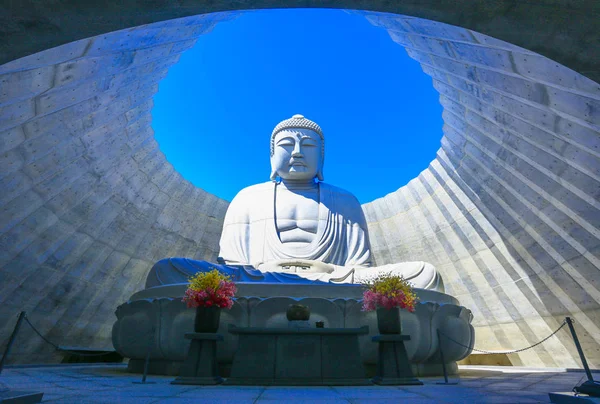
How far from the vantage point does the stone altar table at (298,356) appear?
3.77 meters

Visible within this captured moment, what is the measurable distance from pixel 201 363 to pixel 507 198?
253 inches

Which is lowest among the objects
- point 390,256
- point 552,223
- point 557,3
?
point 557,3

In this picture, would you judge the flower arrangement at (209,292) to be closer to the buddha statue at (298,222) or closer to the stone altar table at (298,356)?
the stone altar table at (298,356)

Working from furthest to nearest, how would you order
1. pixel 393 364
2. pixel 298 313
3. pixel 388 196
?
pixel 388 196, pixel 298 313, pixel 393 364

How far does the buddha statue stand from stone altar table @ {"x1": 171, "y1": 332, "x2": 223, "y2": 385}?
2264 millimetres

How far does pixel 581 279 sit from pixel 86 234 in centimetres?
903

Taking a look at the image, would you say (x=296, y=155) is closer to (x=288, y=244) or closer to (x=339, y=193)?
(x=339, y=193)

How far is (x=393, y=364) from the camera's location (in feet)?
13.1

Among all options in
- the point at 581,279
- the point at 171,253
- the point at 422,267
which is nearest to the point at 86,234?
the point at 171,253

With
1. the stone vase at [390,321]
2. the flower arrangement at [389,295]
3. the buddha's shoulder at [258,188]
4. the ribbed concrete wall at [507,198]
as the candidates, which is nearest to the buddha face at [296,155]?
the buddha's shoulder at [258,188]

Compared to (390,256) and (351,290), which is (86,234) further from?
(390,256)

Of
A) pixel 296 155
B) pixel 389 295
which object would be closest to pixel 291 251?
pixel 296 155

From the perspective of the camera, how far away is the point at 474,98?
6887 millimetres

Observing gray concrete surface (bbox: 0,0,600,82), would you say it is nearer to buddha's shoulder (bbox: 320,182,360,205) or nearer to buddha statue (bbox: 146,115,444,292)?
buddha statue (bbox: 146,115,444,292)
